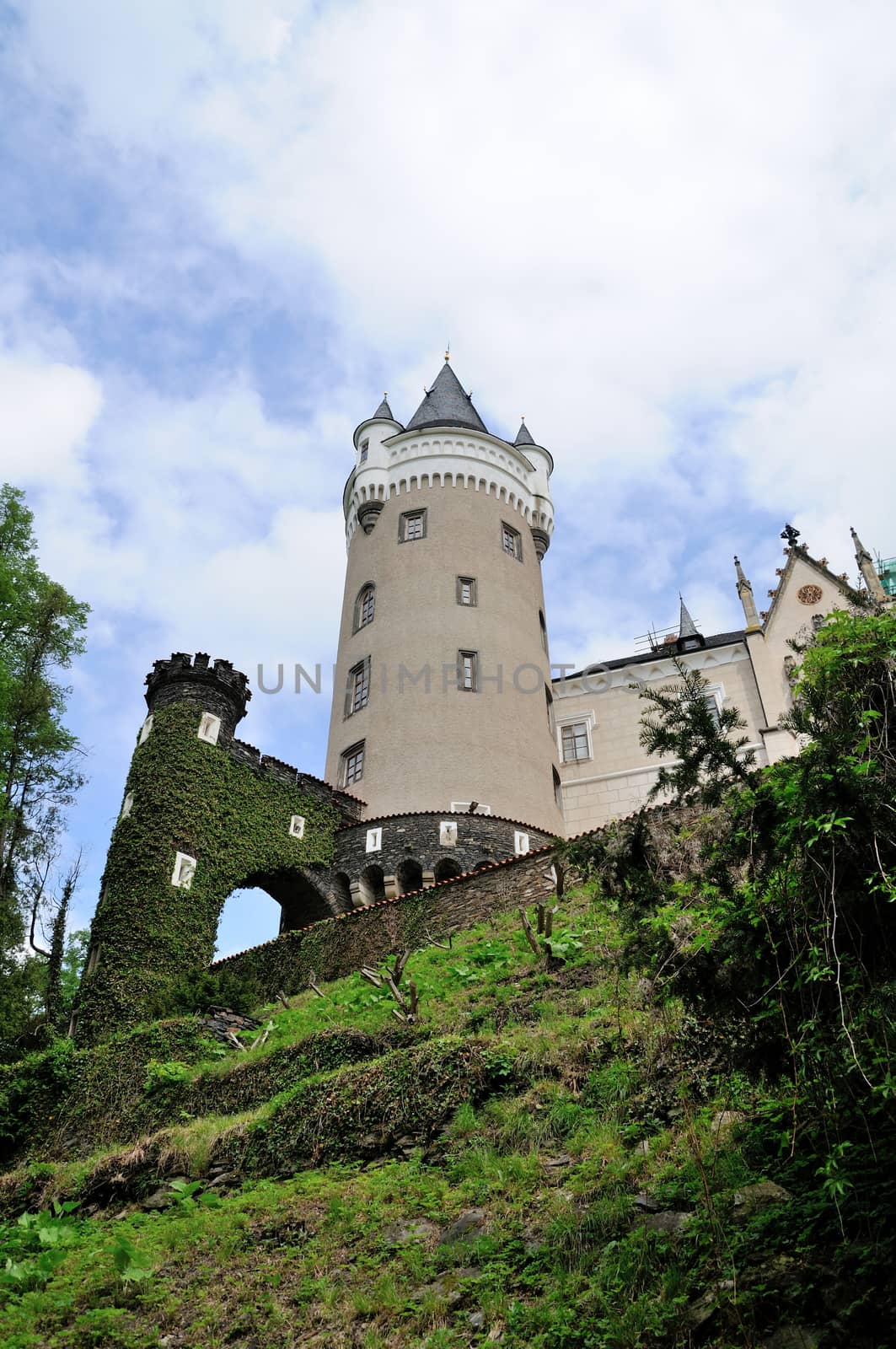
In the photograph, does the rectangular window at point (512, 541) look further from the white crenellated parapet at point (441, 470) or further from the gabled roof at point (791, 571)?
the gabled roof at point (791, 571)

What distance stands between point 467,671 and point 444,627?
1.53 metres

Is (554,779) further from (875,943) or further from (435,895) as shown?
(875,943)

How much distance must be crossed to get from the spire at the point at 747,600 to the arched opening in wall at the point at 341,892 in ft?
50.4

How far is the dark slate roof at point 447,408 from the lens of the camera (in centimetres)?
3644

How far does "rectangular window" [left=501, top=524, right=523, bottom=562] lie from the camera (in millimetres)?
34000

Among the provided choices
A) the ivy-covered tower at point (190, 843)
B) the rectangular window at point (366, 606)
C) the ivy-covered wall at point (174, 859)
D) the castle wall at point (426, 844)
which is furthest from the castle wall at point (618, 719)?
the ivy-covered wall at point (174, 859)

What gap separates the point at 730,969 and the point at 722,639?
28.6 m

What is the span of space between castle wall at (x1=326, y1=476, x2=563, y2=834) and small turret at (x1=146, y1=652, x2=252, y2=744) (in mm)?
4491

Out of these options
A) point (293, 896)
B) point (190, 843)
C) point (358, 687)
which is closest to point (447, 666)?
point (358, 687)

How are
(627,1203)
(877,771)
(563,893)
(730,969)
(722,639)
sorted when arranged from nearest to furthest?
(877,771) < (730,969) < (627,1203) < (563,893) < (722,639)

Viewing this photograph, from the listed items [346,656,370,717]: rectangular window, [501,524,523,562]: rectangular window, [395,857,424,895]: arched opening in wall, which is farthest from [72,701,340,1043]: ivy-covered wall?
[501,524,523,562]: rectangular window

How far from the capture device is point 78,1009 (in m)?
20.1

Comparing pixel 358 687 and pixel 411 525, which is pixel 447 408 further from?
pixel 358 687

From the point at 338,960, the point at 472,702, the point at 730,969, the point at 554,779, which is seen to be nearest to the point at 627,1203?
the point at 730,969
